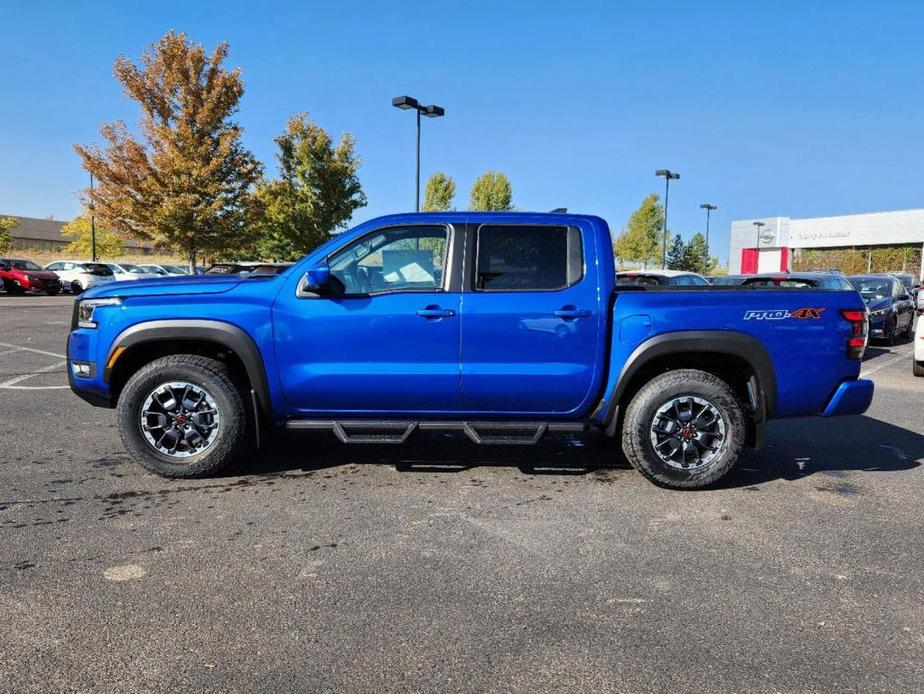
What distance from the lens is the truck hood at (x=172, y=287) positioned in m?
4.61

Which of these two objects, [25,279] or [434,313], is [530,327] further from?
[25,279]

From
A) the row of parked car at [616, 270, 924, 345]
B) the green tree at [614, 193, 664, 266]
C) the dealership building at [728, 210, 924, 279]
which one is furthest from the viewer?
the dealership building at [728, 210, 924, 279]

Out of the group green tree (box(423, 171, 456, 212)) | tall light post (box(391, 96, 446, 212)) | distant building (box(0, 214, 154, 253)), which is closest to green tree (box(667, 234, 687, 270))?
green tree (box(423, 171, 456, 212))

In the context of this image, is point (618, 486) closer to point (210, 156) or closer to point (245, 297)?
point (245, 297)

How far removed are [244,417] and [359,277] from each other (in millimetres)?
1244

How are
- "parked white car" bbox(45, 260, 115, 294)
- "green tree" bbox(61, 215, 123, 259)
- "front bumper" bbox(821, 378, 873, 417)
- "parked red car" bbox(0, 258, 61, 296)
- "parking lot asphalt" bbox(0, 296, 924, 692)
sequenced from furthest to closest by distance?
"green tree" bbox(61, 215, 123, 259), "parked white car" bbox(45, 260, 115, 294), "parked red car" bbox(0, 258, 61, 296), "front bumper" bbox(821, 378, 873, 417), "parking lot asphalt" bbox(0, 296, 924, 692)

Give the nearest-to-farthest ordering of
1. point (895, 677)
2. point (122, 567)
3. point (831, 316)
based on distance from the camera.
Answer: point (895, 677)
point (122, 567)
point (831, 316)

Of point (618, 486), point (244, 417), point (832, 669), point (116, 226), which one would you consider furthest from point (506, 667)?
point (116, 226)

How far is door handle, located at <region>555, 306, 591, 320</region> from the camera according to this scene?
14.5ft

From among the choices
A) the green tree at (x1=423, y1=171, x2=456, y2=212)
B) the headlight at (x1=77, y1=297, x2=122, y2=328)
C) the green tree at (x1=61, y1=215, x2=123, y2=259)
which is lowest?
the headlight at (x1=77, y1=297, x2=122, y2=328)

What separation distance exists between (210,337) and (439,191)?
2060 inches

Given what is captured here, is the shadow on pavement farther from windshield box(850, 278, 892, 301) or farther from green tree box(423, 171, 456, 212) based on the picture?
green tree box(423, 171, 456, 212)

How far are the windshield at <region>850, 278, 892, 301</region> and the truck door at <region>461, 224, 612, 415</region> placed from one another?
12.2m

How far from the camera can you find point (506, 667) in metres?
2.48
